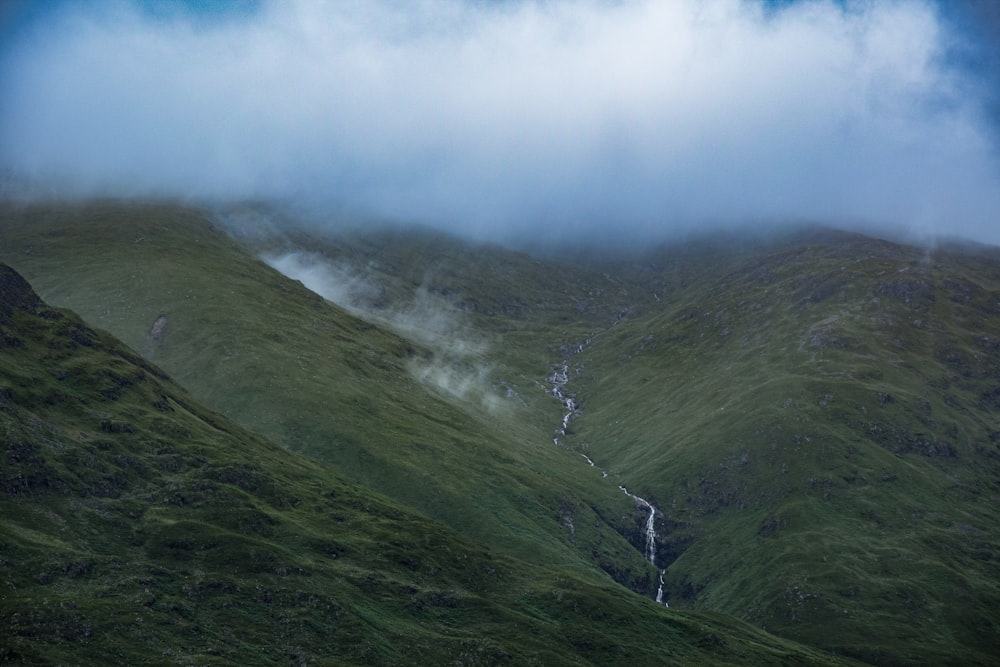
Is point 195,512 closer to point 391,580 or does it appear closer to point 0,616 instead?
point 391,580

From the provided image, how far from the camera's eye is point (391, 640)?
13325 centimetres

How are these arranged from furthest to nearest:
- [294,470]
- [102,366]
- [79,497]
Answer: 1. [294,470]
2. [102,366]
3. [79,497]

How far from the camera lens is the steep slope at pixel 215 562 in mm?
109812

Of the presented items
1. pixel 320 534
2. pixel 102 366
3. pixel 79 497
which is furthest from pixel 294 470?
pixel 79 497

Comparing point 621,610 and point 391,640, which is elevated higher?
point 621,610

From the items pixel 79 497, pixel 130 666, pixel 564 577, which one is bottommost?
pixel 130 666

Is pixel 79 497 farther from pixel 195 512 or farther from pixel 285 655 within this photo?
pixel 285 655

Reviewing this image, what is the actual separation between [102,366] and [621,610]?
109801 millimetres

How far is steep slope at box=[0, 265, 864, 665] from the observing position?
110 m

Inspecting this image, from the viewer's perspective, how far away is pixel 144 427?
162125mm

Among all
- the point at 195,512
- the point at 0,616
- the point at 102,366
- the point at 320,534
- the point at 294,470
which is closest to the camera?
the point at 0,616

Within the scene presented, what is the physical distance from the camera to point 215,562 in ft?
433

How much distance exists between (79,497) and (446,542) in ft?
222

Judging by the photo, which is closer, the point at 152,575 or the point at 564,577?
the point at 152,575
